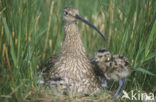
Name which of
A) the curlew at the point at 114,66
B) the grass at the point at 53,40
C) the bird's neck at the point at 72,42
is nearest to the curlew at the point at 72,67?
the bird's neck at the point at 72,42

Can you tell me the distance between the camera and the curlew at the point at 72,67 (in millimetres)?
4762

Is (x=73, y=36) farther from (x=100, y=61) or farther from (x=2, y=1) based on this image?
(x=2, y=1)

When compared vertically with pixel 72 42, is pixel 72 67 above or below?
below

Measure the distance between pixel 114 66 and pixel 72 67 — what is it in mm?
597

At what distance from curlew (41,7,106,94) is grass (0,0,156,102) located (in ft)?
1.16

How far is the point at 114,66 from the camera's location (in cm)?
468

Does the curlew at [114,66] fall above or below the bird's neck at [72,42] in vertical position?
below

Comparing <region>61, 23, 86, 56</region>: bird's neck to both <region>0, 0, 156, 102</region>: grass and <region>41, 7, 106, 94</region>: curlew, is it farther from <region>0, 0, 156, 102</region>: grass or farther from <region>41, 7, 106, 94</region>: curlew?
<region>0, 0, 156, 102</region>: grass

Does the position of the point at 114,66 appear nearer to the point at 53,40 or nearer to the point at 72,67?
the point at 72,67

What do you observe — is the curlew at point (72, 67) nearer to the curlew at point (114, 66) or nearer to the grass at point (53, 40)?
the curlew at point (114, 66)

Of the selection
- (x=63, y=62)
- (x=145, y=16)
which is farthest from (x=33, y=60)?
(x=145, y=16)

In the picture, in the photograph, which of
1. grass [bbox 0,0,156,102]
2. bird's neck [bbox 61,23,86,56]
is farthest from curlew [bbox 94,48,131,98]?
bird's neck [bbox 61,23,86,56]

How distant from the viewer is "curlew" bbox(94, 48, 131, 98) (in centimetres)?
463

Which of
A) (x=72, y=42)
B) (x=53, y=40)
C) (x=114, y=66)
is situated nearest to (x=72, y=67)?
(x=72, y=42)
